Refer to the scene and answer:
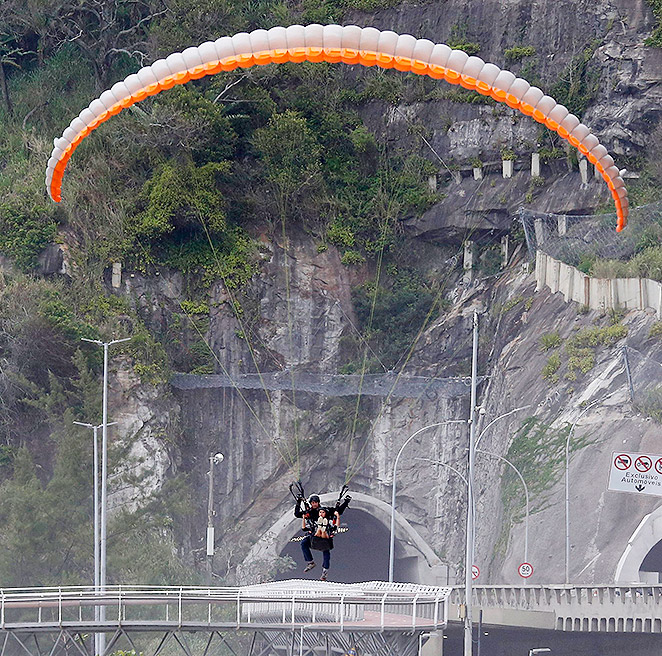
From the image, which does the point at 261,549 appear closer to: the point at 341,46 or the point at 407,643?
the point at 407,643

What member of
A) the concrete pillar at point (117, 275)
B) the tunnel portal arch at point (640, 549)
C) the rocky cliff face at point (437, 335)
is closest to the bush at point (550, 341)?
the rocky cliff face at point (437, 335)

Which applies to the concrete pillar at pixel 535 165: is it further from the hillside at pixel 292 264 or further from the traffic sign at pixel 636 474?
the traffic sign at pixel 636 474

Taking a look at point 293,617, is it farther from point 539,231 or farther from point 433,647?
point 539,231

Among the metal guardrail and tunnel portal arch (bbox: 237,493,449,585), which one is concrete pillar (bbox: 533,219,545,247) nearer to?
tunnel portal arch (bbox: 237,493,449,585)

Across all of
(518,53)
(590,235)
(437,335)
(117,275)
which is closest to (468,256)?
(437,335)

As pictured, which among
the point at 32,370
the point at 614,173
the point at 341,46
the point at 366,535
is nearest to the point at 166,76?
the point at 341,46

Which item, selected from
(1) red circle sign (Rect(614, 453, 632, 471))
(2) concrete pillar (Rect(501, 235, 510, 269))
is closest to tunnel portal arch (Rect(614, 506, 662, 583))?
(1) red circle sign (Rect(614, 453, 632, 471))
